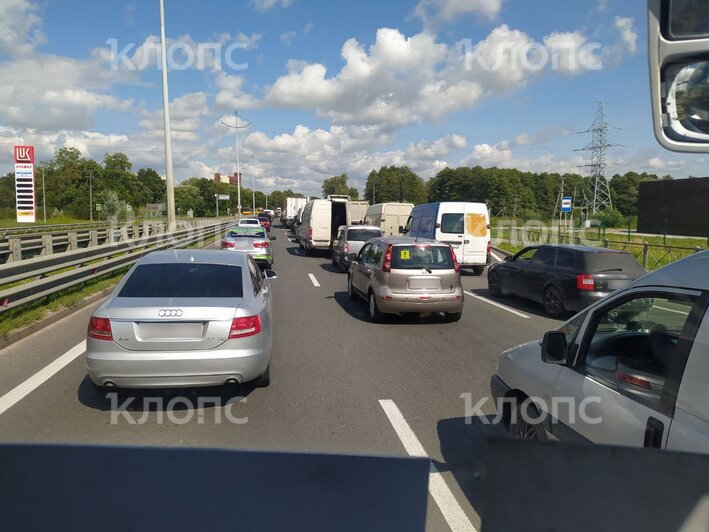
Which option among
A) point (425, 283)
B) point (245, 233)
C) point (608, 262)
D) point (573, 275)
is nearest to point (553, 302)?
point (573, 275)

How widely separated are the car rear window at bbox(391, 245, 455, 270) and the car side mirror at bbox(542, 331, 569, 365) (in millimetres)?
6071

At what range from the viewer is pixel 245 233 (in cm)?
1841

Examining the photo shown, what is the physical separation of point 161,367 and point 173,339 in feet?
0.89

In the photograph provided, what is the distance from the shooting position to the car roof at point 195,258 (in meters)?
5.80

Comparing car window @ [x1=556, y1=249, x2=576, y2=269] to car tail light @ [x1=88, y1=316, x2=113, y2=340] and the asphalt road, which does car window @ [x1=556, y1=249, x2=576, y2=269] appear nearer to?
the asphalt road

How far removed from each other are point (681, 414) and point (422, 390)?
352 cm

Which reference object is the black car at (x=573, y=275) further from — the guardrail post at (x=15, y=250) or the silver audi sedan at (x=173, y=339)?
the guardrail post at (x=15, y=250)

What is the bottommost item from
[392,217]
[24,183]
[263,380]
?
[263,380]

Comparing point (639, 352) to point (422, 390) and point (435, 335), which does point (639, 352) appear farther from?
point (435, 335)

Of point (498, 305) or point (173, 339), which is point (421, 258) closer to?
point (498, 305)

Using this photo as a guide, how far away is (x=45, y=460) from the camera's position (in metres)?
3.91

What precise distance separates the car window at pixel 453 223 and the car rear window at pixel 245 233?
20.7 ft

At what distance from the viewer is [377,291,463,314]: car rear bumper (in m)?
9.10

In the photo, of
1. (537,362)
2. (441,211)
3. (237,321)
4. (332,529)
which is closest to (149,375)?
(237,321)
